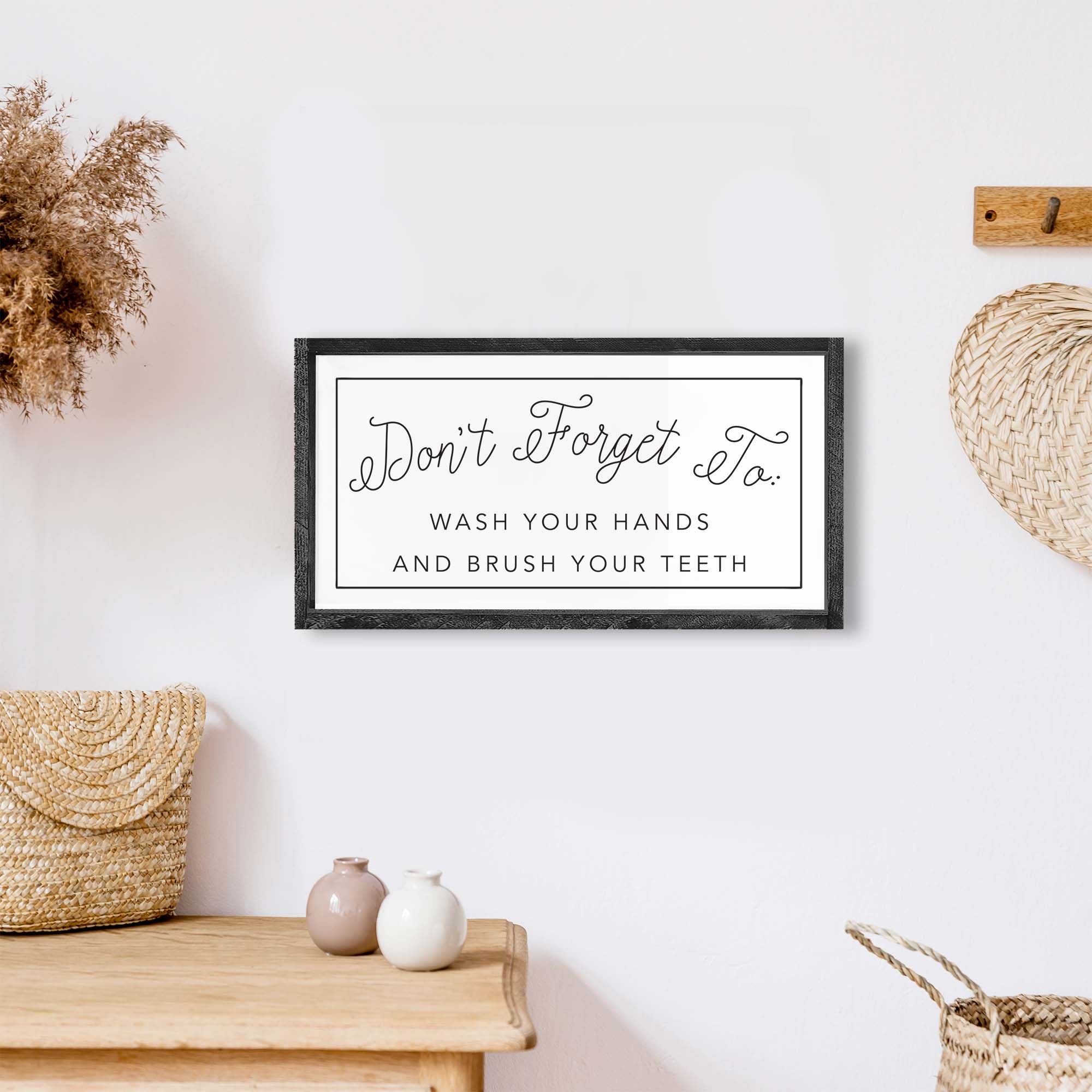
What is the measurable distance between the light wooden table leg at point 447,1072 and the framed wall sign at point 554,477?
21.1 inches

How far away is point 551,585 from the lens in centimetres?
138

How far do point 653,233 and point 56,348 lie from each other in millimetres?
776

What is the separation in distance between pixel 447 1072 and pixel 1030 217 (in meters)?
1.29

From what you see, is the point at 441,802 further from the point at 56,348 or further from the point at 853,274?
the point at 853,274

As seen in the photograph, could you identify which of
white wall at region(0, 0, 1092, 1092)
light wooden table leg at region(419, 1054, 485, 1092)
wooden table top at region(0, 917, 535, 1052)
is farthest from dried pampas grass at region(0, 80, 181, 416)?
light wooden table leg at region(419, 1054, 485, 1092)

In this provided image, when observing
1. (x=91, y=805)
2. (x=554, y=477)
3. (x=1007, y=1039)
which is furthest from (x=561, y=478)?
(x=1007, y=1039)

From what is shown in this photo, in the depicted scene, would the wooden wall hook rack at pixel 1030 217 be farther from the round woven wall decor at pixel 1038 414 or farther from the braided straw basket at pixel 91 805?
the braided straw basket at pixel 91 805

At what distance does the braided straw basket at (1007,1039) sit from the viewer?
107 centimetres

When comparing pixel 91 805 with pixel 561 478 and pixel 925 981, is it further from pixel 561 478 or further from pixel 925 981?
pixel 925 981

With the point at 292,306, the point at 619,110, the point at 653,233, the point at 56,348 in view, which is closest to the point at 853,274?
the point at 653,233

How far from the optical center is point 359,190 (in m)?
1.41

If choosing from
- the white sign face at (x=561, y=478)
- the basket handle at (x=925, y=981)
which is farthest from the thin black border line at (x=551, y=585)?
the basket handle at (x=925, y=981)

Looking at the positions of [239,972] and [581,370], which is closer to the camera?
[239,972]

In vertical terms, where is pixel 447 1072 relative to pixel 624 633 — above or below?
below
